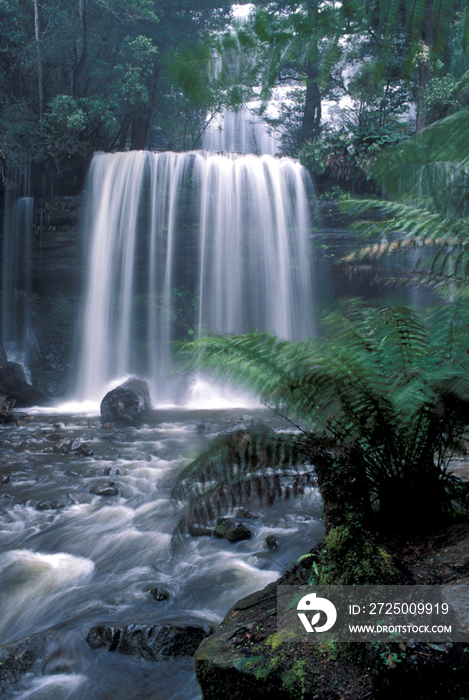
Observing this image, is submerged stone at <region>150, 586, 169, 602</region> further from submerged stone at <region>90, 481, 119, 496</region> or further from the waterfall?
the waterfall

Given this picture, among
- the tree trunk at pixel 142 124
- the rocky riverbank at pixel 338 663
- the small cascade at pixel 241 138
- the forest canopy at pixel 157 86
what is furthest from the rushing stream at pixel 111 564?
the small cascade at pixel 241 138

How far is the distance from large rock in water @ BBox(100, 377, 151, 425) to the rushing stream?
2.35 metres

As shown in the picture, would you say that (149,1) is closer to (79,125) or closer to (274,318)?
(79,125)

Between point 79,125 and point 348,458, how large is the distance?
1186 centimetres

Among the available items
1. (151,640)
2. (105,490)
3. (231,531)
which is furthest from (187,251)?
(151,640)

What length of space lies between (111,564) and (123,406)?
4.79 m

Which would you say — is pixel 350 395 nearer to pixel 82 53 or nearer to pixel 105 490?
pixel 105 490

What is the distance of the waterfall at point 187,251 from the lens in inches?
437

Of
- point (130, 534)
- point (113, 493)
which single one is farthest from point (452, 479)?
point (113, 493)

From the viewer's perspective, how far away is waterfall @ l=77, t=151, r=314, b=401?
1109 cm

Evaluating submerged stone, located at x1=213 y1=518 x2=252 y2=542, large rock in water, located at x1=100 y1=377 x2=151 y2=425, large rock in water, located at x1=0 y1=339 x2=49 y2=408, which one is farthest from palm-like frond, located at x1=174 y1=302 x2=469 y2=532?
large rock in water, located at x1=0 y1=339 x2=49 y2=408

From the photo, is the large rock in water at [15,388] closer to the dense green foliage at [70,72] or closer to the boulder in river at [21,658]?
the dense green foliage at [70,72]

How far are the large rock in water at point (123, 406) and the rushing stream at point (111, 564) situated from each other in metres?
2.35

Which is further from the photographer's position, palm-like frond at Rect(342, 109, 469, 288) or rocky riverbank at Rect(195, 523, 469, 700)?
palm-like frond at Rect(342, 109, 469, 288)
